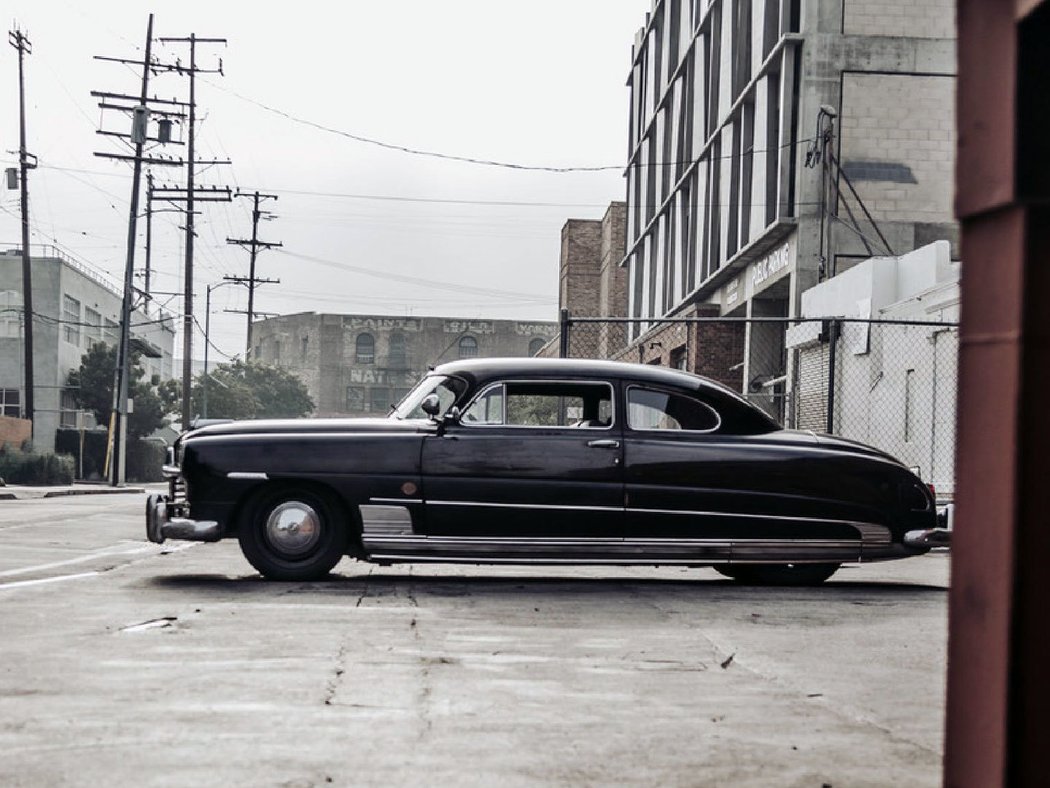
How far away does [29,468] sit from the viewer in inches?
1697

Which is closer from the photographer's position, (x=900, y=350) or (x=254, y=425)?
(x=254, y=425)

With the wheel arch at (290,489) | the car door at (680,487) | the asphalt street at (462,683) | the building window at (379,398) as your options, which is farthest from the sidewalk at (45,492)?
the building window at (379,398)

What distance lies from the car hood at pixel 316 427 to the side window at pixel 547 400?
40 centimetres

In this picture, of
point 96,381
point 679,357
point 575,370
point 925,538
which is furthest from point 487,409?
point 96,381

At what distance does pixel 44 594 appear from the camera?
848 cm

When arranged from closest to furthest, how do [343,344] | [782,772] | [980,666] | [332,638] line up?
1. [980,666]
2. [782,772]
3. [332,638]
4. [343,344]

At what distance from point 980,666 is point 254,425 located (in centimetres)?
787

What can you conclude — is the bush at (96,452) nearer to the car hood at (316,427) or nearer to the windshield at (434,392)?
the car hood at (316,427)

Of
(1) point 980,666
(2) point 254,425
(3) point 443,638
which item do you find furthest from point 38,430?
(1) point 980,666

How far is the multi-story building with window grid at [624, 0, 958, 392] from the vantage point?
24.8 m

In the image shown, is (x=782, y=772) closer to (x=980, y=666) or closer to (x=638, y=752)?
(x=638, y=752)

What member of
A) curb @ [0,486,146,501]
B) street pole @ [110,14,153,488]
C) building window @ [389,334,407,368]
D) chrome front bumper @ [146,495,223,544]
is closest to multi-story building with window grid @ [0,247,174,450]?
street pole @ [110,14,153,488]

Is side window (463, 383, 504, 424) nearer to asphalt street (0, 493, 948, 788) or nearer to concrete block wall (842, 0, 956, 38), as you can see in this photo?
asphalt street (0, 493, 948, 788)

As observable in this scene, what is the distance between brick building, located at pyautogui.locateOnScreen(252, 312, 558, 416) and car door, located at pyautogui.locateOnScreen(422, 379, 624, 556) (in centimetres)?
8277
